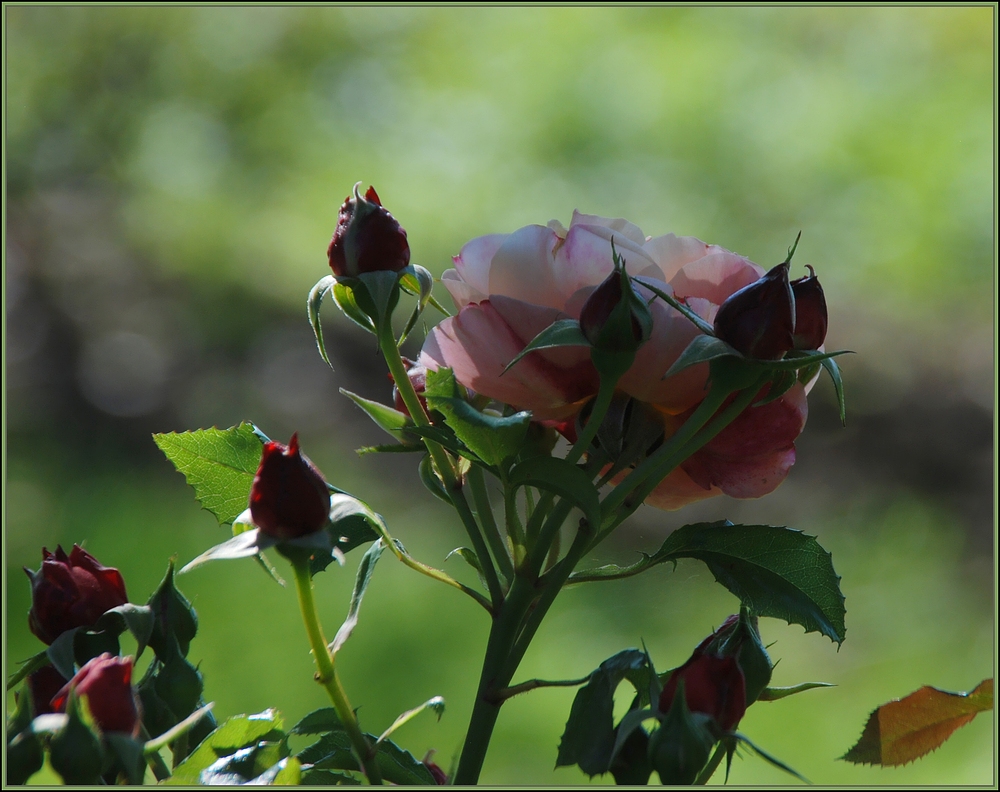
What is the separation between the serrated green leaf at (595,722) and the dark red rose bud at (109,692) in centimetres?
11

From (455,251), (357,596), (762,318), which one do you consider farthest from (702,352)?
→ (455,251)

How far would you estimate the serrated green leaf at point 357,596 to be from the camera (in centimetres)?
26

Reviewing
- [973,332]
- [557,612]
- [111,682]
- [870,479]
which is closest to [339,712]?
[111,682]

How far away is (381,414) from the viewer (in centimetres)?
30

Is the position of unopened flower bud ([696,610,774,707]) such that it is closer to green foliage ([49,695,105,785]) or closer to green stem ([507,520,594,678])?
green stem ([507,520,594,678])

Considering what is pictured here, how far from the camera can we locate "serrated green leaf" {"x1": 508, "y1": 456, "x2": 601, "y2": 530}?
0.81ft

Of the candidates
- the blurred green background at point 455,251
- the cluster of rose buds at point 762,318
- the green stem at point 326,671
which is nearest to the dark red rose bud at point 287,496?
the green stem at point 326,671

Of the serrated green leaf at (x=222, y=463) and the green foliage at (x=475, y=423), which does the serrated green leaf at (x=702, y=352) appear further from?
the serrated green leaf at (x=222, y=463)

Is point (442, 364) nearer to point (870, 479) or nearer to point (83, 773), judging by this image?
point (83, 773)

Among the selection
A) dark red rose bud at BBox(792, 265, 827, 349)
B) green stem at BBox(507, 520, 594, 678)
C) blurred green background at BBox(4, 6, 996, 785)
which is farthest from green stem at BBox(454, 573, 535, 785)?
blurred green background at BBox(4, 6, 996, 785)

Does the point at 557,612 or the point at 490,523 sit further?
the point at 557,612

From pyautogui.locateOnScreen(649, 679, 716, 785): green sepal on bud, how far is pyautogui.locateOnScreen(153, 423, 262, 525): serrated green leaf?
0.16 m

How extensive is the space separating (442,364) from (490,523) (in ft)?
0.17

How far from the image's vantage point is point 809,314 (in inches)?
10.1
